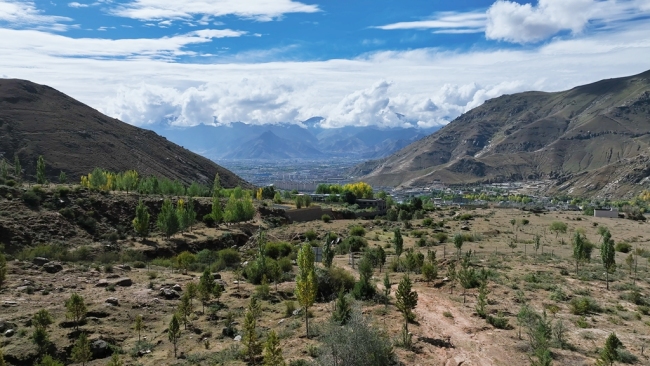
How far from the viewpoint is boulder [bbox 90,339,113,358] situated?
2192 cm

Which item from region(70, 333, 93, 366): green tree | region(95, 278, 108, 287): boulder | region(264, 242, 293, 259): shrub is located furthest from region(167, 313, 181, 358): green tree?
region(264, 242, 293, 259): shrub

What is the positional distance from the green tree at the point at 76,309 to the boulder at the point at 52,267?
12.1 meters

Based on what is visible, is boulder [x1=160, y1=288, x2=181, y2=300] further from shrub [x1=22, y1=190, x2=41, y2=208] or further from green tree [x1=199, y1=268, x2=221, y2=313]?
shrub [x1=22, y1=190, x2=41, y2=208]

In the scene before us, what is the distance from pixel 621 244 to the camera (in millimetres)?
50781

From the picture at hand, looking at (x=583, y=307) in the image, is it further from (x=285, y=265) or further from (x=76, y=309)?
(x=76, y=309)

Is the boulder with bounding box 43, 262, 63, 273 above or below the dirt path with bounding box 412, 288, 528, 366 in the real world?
above

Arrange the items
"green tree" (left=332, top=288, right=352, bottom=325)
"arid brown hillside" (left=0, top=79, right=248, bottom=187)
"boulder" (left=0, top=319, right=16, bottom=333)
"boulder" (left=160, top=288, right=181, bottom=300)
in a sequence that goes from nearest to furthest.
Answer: "green tree" (left=332, top=288, right=352, bottom=325), "boulder" (left=0, top=319, right=16, bottom=333), "boulder" (left=160, top=288, right=181, bottom=300), "arid brown hillside" (left=0, top=79, right=248, bottom=187)

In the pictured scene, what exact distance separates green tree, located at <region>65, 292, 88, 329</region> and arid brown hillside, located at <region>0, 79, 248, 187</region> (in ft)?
329

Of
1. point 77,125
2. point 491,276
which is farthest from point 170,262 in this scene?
point 77,125

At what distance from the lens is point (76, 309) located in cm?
2381

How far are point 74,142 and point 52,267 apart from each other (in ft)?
367

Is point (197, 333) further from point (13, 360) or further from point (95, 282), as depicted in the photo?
point (95, 282)

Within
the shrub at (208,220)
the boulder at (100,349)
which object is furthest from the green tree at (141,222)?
the boulder at (100,349)

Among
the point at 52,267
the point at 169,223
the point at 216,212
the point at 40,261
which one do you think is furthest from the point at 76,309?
the point at 216,212
